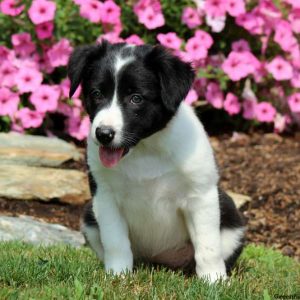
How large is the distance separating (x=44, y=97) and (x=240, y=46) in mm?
2443

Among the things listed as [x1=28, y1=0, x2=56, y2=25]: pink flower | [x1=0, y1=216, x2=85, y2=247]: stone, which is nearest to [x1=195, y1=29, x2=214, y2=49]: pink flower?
[x1=28, y1=0, x2=56, y2=25]: pink flower

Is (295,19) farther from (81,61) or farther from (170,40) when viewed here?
(81,61)

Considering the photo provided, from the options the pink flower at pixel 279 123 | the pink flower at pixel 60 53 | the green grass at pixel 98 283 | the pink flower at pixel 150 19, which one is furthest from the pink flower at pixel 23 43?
the green grass at pixel 98 283

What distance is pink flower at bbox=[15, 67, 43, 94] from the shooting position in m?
8.85

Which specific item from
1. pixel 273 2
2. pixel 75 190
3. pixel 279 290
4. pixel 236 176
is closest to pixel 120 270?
pixel 279 290

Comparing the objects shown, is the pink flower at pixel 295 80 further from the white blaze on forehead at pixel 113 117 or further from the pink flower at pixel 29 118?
the white blaze on forehead at pixel 113 117

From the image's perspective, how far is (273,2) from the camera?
31.6 ft

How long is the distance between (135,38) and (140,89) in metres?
4.27

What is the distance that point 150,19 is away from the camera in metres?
9.02

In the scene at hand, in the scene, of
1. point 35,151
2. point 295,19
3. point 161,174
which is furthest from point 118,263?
point 295,19

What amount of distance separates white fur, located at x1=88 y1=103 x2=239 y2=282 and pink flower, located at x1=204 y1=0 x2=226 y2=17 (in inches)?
173

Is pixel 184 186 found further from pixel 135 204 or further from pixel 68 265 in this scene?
pixel 68 265

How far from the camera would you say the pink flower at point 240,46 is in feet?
30.8

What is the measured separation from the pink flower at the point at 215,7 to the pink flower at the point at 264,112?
1228 millimetres
